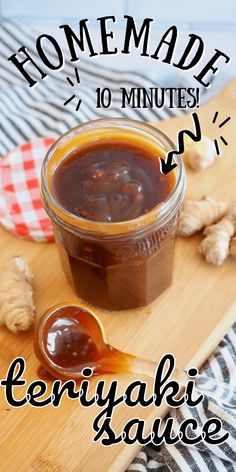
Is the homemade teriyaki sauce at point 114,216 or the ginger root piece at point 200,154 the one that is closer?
the homemade teriyaki sauce at point 114,216

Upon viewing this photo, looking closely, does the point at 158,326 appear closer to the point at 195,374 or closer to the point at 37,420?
the point at 195,374

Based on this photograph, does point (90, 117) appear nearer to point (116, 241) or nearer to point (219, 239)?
point (219, 239)

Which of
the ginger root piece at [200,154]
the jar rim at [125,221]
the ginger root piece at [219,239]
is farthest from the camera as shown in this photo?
the ginger root piece at [200,154]

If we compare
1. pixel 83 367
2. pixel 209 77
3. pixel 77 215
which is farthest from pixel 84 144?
pixel 209 77

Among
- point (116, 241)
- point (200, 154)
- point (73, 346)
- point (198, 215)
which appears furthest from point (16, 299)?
point (200, 154)

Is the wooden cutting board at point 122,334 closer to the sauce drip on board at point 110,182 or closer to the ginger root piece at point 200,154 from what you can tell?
the ginger root piece at point 200,154

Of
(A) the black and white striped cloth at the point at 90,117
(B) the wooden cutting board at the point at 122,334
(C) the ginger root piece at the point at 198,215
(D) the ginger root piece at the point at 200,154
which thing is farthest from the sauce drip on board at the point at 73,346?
(D) the ginger root piece at the point at 200,154
